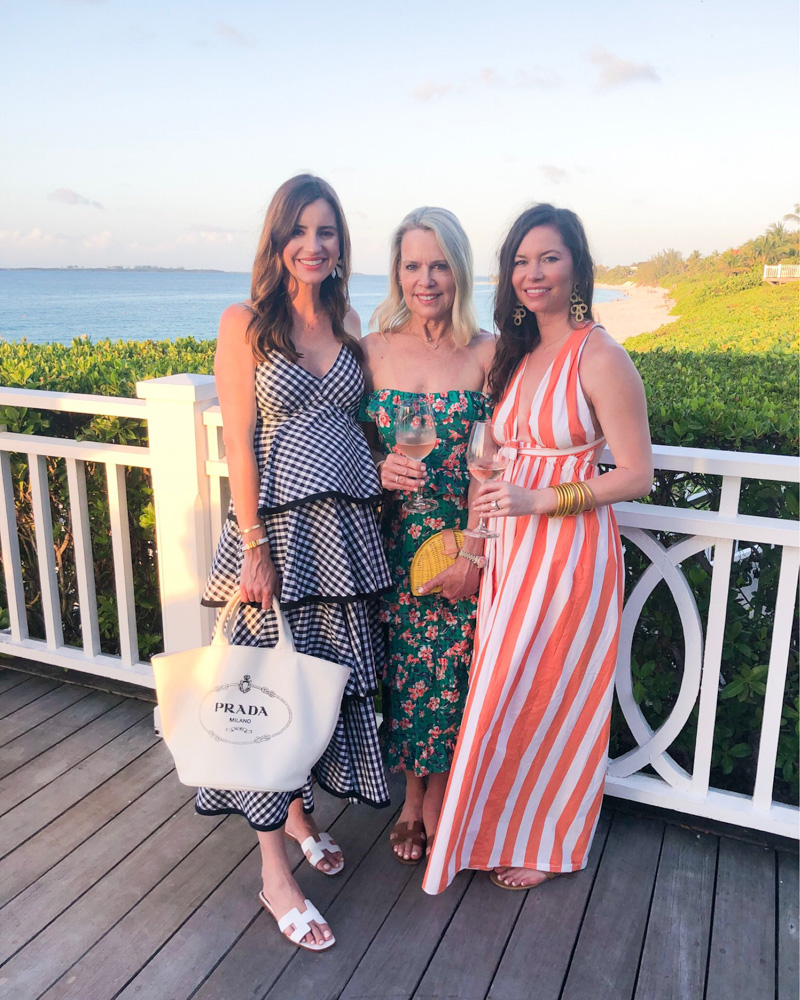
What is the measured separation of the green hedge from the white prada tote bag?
1.20m

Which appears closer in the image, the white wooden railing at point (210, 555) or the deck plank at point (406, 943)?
the deck plank at point (406, 943)

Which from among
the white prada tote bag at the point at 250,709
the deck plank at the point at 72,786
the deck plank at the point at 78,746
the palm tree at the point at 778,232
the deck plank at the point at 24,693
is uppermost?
the palm tree at the point at 778,232

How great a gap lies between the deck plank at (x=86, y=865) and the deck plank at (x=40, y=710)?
656 mm

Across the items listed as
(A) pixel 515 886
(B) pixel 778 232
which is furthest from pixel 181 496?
(B) pixel 778 232

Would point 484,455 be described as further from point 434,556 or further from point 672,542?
point 672,542

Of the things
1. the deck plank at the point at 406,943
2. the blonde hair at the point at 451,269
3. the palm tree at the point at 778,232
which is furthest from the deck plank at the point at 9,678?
the palm tree at the point at 778,232

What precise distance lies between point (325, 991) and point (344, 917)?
23cm

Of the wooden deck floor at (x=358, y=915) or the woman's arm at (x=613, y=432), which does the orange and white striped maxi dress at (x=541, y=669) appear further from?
the wooden deck floor at (x=358, y=915)

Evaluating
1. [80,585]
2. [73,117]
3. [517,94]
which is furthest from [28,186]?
[80,585]

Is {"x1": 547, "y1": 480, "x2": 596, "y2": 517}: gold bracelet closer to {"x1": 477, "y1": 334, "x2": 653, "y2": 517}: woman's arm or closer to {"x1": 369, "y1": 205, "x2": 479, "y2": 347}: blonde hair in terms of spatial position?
{"x1": 477, "y1": 334, "x2": 653, "y2": 517}: woman's arm

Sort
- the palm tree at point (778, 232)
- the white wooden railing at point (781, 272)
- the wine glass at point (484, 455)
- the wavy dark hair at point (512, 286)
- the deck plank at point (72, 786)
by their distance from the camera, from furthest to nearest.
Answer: the palm tree at point (778, 232), the white wooden railing at point (781, 272), the deck plank at point (72, 786), the wavy dark hair at point (512, 286), the wine glass at point (484, 455)

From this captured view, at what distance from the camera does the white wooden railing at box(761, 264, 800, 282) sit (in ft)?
67.4

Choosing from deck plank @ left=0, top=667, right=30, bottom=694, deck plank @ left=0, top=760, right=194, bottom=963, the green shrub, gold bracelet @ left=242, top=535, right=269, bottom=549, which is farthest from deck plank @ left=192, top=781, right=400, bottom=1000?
the green shrub

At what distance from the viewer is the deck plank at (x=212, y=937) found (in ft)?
5.76
